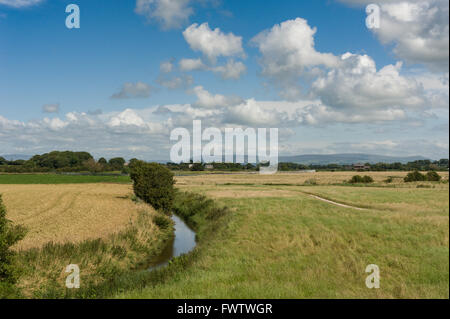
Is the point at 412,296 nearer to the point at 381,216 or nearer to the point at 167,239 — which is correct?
the point at 381,216

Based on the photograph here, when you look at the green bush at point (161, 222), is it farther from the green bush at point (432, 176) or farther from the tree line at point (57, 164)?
the tree line at point (57, 164)

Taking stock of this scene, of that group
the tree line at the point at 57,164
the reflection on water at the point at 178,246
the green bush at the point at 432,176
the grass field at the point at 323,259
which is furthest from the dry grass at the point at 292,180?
the grass field at the point at 323,259

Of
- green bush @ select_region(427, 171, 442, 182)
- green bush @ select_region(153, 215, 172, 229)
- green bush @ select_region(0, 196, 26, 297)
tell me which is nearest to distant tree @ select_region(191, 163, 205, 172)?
green bush @ select_region(427, 171, 442, 182)

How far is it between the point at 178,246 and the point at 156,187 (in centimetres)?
1583

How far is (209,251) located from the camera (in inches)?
766

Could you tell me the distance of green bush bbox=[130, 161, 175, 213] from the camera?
42.3 metres

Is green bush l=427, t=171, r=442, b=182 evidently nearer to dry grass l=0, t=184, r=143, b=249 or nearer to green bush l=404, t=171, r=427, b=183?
green bush l=404, t=171, r=427, b=183

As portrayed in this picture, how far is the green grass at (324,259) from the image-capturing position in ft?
38.4

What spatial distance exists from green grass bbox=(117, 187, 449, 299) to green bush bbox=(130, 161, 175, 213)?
65.9 feet

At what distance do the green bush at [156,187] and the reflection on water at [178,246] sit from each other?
4.92 meters

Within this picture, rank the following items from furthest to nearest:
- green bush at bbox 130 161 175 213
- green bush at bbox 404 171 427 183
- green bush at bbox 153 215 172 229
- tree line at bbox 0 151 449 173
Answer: tree line at bbox 0 151 449 173
green bush at bbox 404 171 427 183
green bush at bbox 130 161 175 213
green bush at bbox 153 215 172 229
